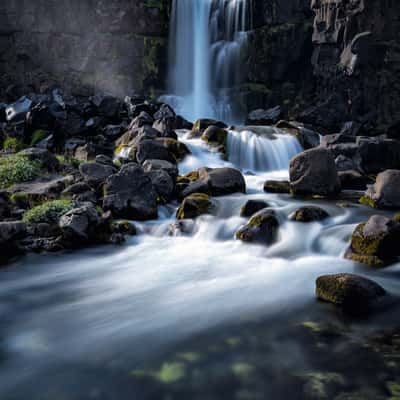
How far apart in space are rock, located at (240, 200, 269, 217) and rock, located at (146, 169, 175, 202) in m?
2.17

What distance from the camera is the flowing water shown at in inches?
152

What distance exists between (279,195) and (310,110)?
17.6 metres

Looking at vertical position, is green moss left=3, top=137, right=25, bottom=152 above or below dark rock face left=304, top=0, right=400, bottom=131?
below

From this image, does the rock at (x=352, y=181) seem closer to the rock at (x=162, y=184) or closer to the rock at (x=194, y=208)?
the rock at (x=194, y=208)

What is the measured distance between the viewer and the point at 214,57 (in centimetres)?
3170

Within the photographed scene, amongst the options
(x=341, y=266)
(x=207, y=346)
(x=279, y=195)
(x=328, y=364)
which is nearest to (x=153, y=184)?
(x=279, y=195)

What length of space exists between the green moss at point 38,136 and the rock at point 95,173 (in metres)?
5.40

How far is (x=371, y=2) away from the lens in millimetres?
26516

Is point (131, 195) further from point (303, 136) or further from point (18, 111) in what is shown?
point (18, 111)

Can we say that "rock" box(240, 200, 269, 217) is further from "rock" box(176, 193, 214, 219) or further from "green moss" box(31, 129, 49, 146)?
"green moss" box(31, 129, 49, 146)

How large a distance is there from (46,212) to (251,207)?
4.41m

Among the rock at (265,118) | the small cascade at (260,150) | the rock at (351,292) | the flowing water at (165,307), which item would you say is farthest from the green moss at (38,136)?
the rock at (351,292)

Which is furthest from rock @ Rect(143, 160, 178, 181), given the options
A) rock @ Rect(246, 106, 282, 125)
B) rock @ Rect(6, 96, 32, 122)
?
rock @ Rect(246, 106, 282, 125)

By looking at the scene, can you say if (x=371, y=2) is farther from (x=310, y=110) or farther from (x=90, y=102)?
(x=90, y=102)
